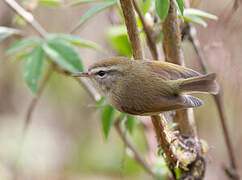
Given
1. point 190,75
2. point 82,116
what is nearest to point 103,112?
point 190,75

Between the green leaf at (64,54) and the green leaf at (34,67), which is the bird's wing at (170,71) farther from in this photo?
the green leaf at (34,67)

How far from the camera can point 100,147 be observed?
17.2 ft

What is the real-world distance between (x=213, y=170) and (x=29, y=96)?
285cm

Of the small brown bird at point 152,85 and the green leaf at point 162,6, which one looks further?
the small brown bird at point 152,85

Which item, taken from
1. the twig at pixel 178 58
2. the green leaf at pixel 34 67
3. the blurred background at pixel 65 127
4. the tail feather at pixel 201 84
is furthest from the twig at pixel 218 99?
the blurred background at pixel 65 127

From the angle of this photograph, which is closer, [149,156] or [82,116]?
[149,156]

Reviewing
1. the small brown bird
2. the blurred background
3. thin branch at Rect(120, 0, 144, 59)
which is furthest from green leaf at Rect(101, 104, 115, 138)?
the blurred background

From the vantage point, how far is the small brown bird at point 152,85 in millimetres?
2051

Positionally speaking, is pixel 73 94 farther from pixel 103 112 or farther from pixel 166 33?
pixel 166 33

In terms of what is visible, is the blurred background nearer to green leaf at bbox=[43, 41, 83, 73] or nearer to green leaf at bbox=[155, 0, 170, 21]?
green leaf at bbox=[43, 41, 83, 73]

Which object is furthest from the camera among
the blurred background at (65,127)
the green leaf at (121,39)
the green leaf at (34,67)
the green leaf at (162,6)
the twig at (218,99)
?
the blurred background at (65,127)

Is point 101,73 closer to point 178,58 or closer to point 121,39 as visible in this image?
point 178,58

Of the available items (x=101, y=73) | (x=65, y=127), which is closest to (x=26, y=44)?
(x=101, y=73)

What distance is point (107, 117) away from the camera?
247cm
